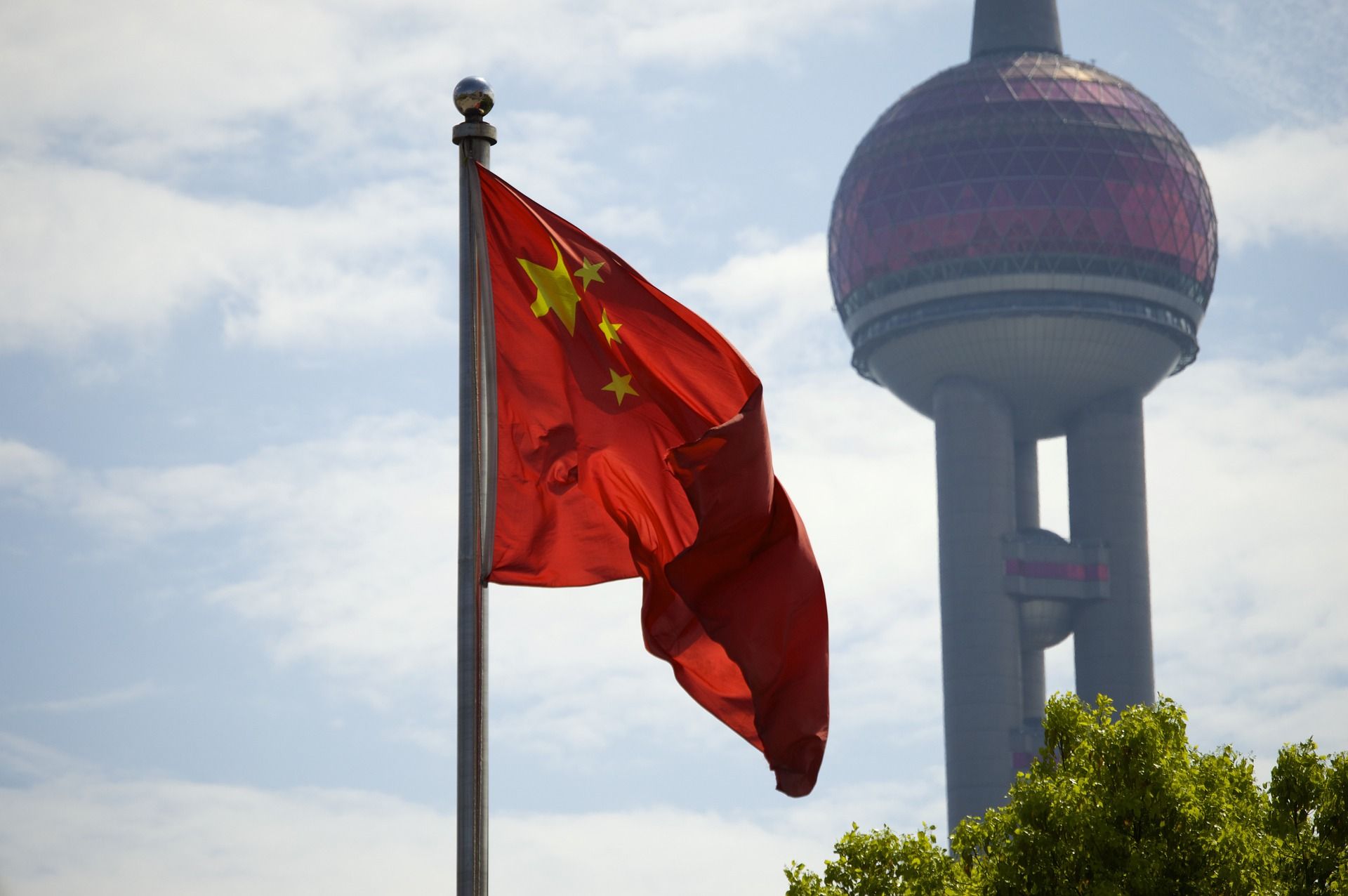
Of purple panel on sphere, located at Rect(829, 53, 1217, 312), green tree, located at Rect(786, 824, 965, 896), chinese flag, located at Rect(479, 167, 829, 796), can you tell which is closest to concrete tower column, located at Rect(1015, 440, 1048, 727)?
purple panel on sphere, located at Rect(829, 53, 1217, 312)

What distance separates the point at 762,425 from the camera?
20.4 meters

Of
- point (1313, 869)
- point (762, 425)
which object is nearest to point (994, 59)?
point (1313, 869)

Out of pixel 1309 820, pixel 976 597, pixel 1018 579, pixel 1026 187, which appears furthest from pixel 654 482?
pixel 1026 187

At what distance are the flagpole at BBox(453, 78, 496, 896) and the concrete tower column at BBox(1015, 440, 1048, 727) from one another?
14152 centimetres

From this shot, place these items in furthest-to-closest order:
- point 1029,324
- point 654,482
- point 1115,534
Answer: point 1029,324
point 1115,534
point 654,482

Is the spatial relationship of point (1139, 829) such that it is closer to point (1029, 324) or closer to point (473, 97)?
point (473, 97)

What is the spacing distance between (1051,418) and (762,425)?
15219 centimetres

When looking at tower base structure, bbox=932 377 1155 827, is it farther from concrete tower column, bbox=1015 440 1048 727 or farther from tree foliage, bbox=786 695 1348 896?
tree foliage, bbox=786 695 1348 896

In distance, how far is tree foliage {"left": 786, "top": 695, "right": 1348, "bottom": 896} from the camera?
31.7 meters

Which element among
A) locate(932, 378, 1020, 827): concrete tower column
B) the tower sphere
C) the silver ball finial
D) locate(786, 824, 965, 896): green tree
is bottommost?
locate(786, 824, 965, 896): green tree

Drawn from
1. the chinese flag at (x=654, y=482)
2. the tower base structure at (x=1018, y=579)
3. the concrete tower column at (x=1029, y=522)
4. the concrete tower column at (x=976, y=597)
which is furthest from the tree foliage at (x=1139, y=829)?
the concrete tower column at (x=1029, y=522)

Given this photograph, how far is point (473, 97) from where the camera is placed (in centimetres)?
1897

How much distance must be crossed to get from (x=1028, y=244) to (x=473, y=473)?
490 feet

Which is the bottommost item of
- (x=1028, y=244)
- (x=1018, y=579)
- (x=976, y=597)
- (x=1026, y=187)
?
(x=976, y=597)
